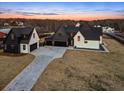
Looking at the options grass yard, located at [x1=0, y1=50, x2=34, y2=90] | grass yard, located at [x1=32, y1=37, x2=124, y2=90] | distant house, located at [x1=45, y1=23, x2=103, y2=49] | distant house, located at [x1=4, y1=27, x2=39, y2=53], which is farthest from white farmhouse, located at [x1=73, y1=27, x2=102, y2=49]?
grass yard, located at [x1=0, y1=50, x2=34, y2=90]

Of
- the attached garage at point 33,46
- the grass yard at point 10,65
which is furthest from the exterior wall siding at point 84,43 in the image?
the grass yard at point 10,65

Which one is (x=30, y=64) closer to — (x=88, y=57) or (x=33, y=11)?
(x=33, y=11)

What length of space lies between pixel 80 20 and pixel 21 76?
306cm

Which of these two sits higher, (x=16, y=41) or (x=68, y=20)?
(x=68, y=20)

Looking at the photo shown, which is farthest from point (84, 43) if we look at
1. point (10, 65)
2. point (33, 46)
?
point (10, 65)

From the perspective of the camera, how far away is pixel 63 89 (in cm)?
602

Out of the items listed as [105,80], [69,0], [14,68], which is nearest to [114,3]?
[69,0]

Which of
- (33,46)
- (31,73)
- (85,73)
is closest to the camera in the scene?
(31,73)

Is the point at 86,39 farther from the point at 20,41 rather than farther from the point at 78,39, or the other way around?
the point at 20,41

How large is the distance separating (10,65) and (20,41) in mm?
2178

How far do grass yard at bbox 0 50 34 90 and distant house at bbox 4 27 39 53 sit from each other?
1.59 ft

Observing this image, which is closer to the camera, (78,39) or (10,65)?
(10,65)

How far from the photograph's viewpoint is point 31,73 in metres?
7.03

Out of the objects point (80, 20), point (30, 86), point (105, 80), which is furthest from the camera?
point (80, 20)
